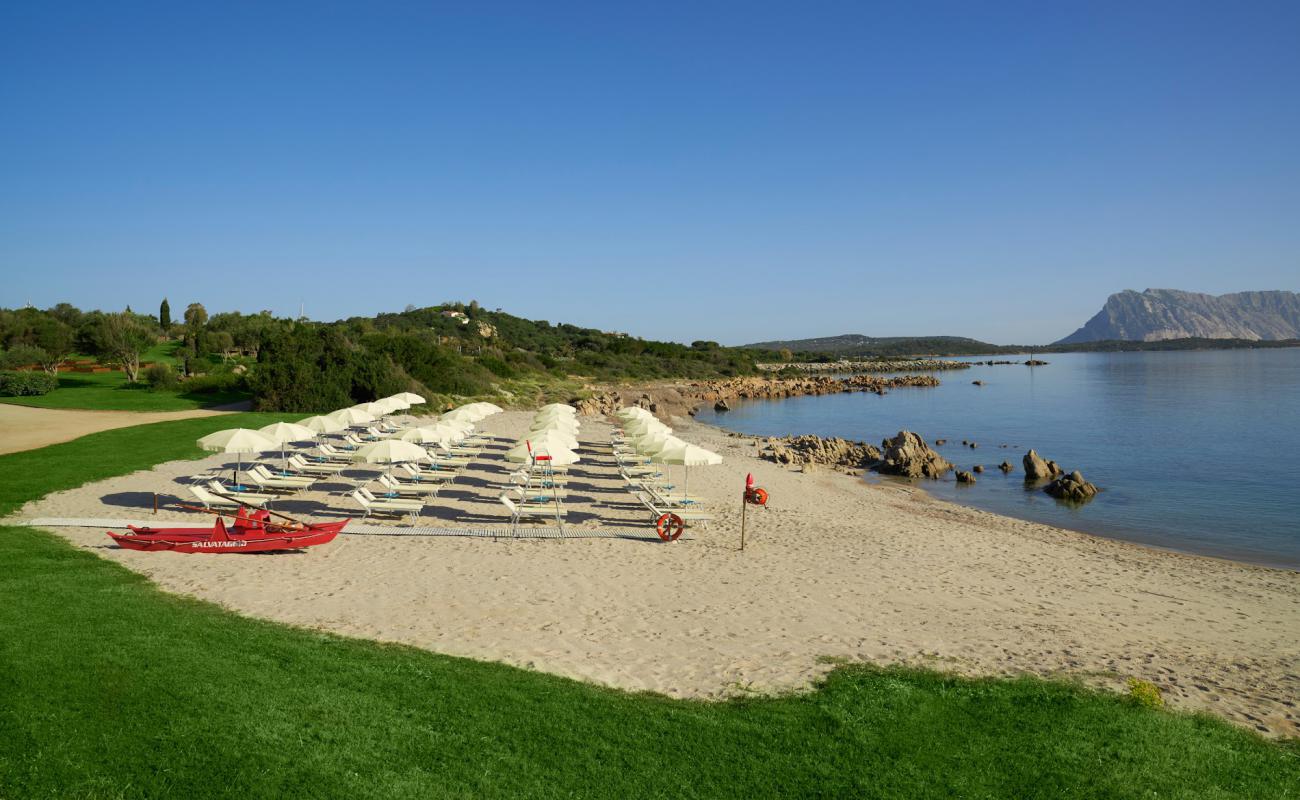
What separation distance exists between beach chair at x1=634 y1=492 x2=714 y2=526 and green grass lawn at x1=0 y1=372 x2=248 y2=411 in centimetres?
2497

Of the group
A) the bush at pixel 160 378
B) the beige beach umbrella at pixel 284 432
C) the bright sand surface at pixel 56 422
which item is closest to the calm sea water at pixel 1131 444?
the beige beach umbrella at pixel 284 432

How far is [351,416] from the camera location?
2295cm

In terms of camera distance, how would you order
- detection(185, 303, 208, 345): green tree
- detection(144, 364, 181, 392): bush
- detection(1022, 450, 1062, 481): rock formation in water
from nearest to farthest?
detection(1022, 450, 1062, 481): rock formation in water, detection(144, 364, 181, 392): bush, detection(185, 303, 208, 345): green tree

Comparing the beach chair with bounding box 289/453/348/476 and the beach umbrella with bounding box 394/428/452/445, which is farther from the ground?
the beach umbrella with bounding box 394/428/452/445

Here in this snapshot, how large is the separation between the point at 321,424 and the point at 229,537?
841 centimetres

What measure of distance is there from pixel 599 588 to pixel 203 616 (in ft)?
18.1

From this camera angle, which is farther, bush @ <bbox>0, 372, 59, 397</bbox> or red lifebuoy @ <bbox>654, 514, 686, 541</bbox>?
bush @ <bbox>0, 372, 59, 397</bbox>

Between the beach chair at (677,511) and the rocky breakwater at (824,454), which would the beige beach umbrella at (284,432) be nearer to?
the beach chair at (677,511)

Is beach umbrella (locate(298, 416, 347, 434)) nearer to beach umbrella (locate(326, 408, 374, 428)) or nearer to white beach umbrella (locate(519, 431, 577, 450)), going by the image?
beach umbrella (locate(326, 408, 374, 428))

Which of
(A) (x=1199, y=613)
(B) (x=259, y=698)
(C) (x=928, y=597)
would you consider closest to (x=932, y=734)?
(C) (x=928, y=597)

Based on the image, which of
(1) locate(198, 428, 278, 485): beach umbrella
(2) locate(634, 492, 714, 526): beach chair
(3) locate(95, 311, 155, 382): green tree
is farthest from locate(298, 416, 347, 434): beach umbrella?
(3) locate(95, 311, 155, 382): green tree

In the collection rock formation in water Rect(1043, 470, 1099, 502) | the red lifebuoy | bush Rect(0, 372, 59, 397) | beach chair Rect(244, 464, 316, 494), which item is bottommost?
rock formation in water Rect(1043, 470, 1099, 502)

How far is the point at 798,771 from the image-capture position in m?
6.20

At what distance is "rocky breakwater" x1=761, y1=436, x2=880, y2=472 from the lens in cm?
2956
